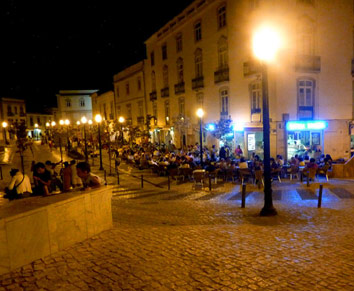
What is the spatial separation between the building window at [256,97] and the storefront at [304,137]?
8.14 ft

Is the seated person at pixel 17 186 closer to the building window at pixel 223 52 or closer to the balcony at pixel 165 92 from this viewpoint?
the building window at pixel 223 52

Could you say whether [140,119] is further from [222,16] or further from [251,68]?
[251,68]

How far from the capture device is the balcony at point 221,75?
23300 mm

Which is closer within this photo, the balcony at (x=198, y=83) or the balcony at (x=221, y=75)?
the balcony at (x=221, y=75)

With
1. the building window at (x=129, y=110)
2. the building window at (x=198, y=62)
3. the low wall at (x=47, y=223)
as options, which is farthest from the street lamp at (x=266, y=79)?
the building window at (x=129, y=110)

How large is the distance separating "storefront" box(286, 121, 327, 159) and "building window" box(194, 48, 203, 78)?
10.4 meters

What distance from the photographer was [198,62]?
1073 inches

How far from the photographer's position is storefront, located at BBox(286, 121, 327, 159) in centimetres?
1939

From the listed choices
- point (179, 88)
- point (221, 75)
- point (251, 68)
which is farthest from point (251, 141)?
point (179, 88)

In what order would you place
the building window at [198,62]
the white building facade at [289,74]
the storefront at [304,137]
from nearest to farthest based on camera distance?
the white building facade at [289,74] → the storefront at [304,137] → the building window at [198,62]

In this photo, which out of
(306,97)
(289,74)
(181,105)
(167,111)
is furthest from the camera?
(167,111)

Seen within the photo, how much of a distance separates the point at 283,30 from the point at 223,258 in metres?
16.8

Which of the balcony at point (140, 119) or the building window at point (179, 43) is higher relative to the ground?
the building window at point (179, 43)

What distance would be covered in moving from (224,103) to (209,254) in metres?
19.5
